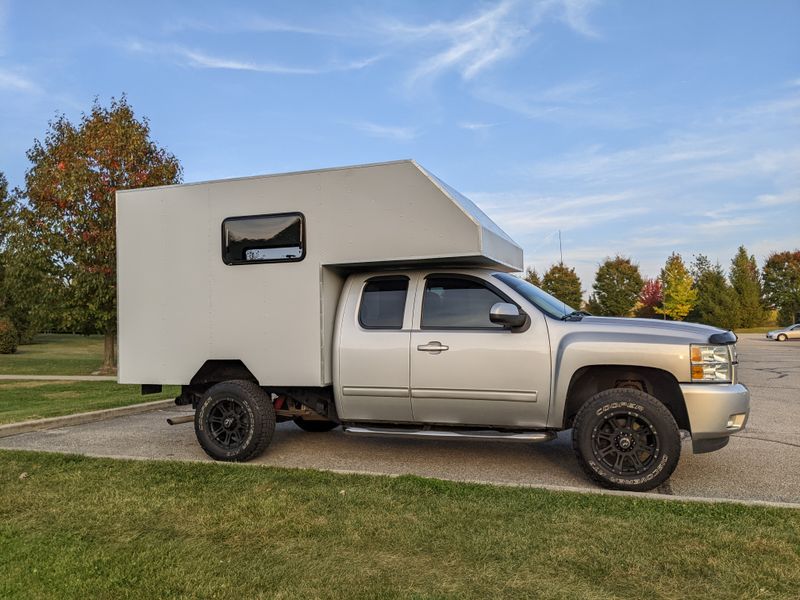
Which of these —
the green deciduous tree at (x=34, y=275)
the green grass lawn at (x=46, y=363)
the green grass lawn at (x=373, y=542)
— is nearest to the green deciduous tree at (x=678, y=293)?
the green grass lawn at (x=46, y=363)

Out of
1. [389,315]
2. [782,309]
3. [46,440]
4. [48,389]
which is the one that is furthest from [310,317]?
[782,309]

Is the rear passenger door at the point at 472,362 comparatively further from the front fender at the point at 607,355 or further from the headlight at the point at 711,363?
the headlight at the point at 711,363

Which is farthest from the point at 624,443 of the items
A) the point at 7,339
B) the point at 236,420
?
the point at 7,339

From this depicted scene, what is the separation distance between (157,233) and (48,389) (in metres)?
11.0

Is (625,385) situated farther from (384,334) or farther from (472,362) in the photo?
(384,334)

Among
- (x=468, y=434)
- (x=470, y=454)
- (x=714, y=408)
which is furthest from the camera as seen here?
(x=470, y=454)

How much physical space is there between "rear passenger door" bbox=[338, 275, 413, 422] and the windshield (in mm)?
981

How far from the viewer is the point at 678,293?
57.6m

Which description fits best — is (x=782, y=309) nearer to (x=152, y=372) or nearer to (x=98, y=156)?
(x=98, y=156)

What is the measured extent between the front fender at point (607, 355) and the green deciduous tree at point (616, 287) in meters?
58.6

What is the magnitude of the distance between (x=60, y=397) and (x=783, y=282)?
7439 centimetres

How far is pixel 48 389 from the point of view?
1540 centimetres

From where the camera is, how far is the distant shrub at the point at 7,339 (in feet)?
109

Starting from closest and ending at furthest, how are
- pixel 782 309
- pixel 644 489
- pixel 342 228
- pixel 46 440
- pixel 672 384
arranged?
1. pixel 644 489
2. pixel 672 384
3. pixel 342 228
4. pixel 46 440
5. pixel 782 309
